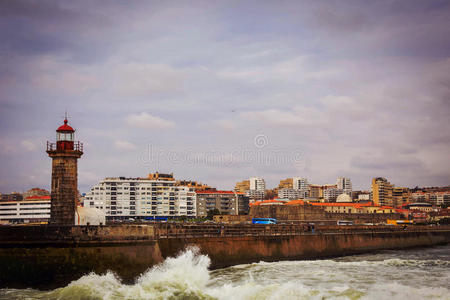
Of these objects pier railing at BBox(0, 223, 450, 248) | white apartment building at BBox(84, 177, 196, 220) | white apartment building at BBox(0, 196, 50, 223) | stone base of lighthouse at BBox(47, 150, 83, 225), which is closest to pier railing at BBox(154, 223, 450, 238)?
pier railing at BBox(0, 223, 450, 248)

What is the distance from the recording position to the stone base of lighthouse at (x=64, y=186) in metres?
28.8

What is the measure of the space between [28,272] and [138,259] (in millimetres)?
4957

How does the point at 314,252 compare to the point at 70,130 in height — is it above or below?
below

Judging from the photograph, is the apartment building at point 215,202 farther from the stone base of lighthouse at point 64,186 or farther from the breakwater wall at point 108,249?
the stone base of lighthouse at point 64,186

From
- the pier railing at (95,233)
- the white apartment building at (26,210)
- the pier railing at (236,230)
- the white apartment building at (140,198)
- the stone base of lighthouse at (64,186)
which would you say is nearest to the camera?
the pier railing at (95,233)

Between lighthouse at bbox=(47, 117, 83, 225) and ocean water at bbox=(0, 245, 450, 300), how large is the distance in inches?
307

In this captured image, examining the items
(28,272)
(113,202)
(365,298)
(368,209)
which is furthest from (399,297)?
(113,202)

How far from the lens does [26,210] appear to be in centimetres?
15850

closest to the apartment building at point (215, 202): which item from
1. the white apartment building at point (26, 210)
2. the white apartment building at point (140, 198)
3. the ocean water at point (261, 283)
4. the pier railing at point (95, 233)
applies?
the white apartment building at point (140, 198)

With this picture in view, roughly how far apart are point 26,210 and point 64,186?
142787mm

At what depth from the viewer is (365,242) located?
45375 millimetres

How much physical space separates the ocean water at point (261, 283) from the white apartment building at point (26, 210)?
14034cm

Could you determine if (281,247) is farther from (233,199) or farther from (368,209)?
(233,199)

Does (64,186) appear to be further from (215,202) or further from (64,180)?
(215,202)
